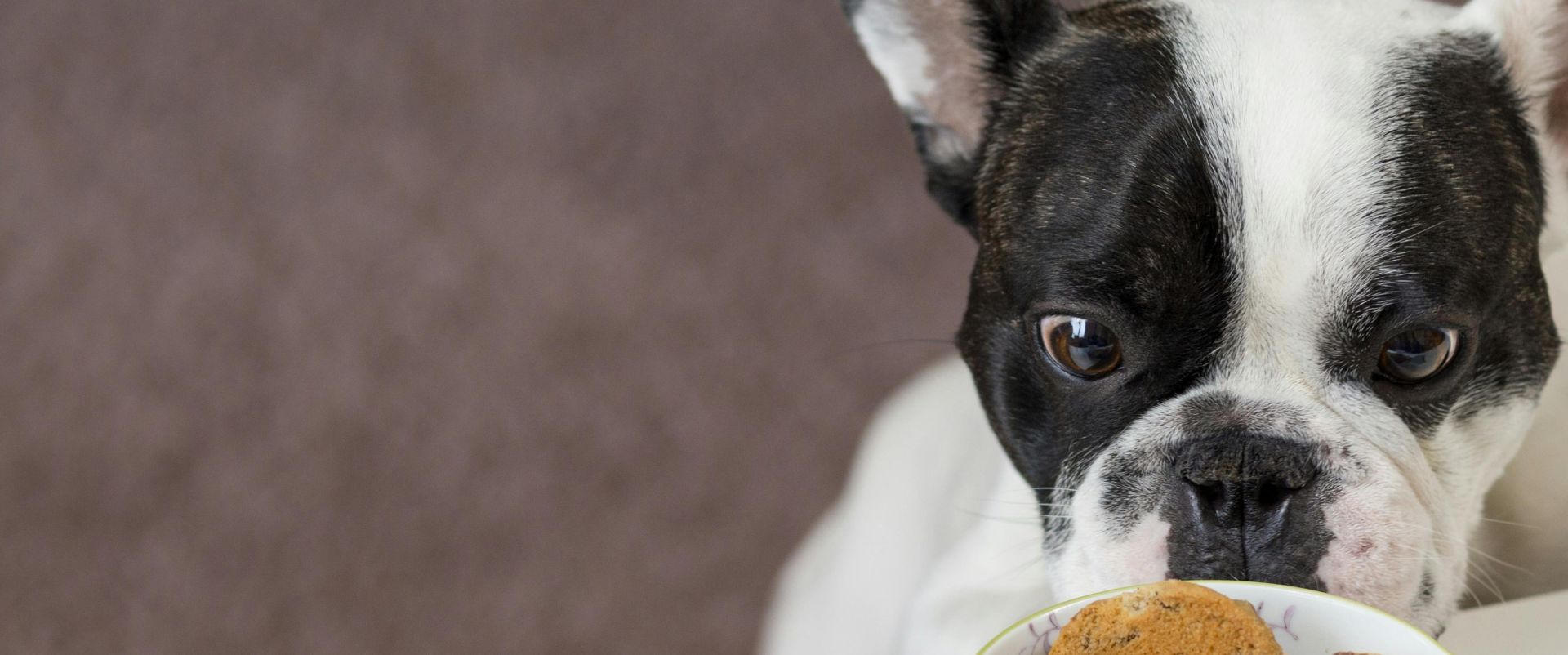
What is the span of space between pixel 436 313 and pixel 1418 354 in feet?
7.39

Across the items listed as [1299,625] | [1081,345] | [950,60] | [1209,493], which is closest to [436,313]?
[950,60]

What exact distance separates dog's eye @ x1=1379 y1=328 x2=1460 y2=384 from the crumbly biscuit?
1.24 ft

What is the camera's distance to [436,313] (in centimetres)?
303

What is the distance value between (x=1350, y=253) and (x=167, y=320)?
2.61 m

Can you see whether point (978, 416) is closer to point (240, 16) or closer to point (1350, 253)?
point (1350, 253)

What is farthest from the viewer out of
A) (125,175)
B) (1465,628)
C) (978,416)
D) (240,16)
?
(240,16)

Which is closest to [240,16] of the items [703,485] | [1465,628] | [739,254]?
[739,254]

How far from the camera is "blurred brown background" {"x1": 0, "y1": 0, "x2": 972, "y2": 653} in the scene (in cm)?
269

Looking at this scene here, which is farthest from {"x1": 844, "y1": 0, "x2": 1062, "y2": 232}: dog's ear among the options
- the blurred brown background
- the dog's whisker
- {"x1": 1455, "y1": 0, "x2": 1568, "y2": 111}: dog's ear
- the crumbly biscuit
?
the blurred brown background

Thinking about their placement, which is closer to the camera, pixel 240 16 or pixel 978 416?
pixel 978 416

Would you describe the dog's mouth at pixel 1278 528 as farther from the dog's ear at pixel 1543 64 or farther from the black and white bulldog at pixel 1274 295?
the dog's ear at pixel 1543 64

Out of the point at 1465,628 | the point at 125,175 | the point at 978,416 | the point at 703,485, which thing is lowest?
the point at 703,485

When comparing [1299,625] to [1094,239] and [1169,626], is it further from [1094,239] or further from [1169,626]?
[1094,239]

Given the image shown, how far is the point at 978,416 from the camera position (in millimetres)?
1679
